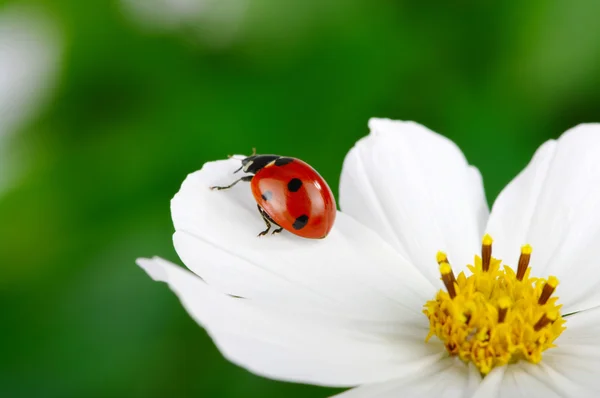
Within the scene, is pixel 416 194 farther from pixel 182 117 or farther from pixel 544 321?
pixel 182 117

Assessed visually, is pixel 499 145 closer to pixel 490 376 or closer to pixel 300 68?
pixel 300 68

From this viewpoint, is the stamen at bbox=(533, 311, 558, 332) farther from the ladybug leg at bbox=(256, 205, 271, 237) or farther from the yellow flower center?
the ladybug leg at bbox=(256, 205, 271, 237)

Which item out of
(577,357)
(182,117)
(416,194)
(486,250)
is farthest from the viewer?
(182,117)

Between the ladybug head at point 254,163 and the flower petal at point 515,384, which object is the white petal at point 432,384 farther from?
the ladybug head at point 254,163

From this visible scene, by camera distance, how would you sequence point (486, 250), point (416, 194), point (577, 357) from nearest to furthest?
point (577, 357), point (486, 250), point (416, 194)

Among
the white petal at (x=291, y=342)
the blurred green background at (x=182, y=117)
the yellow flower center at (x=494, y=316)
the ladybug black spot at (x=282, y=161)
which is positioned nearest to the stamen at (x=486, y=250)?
the yellow flower center at (x=494, y=316)

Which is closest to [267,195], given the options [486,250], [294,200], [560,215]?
[294,200]

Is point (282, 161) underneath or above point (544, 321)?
above
